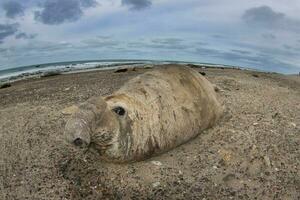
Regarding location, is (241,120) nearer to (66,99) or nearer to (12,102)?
(66,99)

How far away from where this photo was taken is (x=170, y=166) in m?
10.4

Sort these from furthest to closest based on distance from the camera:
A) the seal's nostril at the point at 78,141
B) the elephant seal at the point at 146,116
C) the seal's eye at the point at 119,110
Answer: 1. the seal's eye at the point at 119,110
2. the elephant seal at the point at 146,116
3. the seal's nostril at the point at 78,141

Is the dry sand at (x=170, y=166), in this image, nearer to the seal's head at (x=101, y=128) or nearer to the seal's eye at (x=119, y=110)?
the seal's head at (x=101, y=128)

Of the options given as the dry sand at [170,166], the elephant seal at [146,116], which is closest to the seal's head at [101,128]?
the elephant seal at [146,116]

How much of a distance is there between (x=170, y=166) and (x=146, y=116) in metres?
1.17

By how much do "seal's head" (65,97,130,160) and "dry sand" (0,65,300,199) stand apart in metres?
0.59

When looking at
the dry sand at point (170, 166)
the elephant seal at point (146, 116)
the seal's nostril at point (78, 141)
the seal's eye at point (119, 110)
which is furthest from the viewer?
the seal's eye at point (119, 110)

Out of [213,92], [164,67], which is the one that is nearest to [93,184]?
[164,67]

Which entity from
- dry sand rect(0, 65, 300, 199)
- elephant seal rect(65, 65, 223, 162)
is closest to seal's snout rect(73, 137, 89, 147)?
elephant seal rect(65, 65, 223, 162)

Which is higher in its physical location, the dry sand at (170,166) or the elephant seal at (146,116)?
the elephant seal at (146,116)

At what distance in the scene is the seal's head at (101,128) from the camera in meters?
8.72

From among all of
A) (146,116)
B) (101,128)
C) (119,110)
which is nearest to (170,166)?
(146,116)

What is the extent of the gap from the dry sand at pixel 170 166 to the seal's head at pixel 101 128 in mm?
589

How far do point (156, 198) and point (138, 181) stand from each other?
613 millimetres
